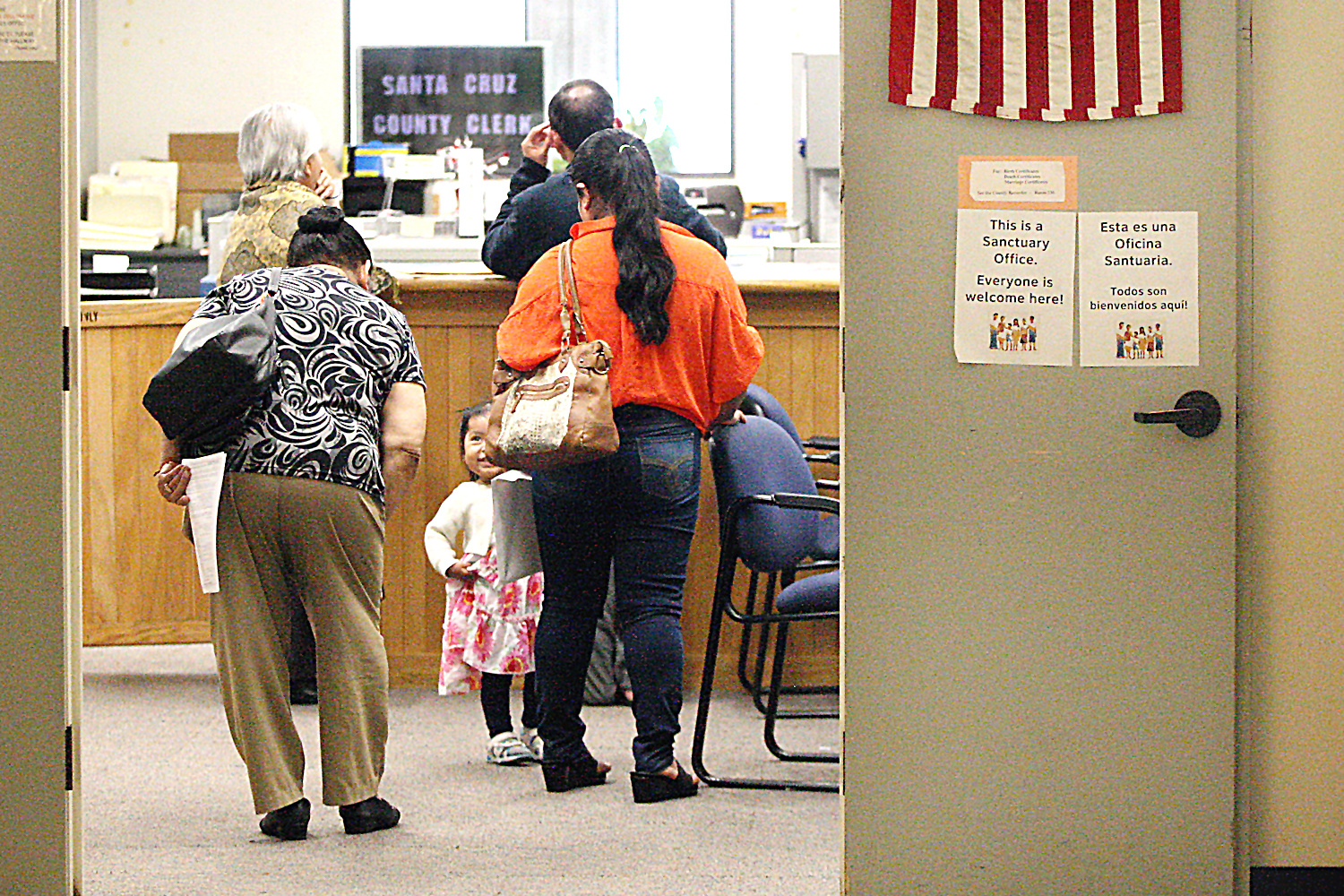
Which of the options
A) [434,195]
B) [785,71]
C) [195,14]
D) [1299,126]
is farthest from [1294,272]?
[195,14]

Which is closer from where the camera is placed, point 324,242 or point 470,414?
point 324,242

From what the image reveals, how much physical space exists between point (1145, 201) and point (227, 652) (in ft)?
6.12

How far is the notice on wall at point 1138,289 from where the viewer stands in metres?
2.36

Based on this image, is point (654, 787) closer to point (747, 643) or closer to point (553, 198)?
point (747, 643)

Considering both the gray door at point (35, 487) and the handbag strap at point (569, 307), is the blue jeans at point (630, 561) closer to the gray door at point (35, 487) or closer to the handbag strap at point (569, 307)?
the handbag strap at point (569, 307)

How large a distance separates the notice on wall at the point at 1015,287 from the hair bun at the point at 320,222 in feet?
4.49

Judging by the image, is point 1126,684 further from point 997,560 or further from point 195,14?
point 195,14

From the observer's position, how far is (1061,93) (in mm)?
2342

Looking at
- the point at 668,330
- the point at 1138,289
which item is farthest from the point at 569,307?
the point at 1138,289

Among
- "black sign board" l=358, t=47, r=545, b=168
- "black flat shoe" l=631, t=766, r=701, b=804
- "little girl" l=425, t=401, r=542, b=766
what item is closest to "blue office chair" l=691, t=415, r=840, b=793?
"black flat shoe" l=631, t=766, r=701, b=804

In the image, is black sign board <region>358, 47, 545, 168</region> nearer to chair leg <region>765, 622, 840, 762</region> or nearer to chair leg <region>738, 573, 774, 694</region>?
chair leg <region>738, 573, 774, 694</region>

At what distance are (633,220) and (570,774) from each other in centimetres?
121

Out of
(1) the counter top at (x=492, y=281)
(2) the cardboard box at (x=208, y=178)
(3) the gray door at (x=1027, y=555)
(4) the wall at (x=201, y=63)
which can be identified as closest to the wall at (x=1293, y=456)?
(3) the gray door at (x=1027, y=555)

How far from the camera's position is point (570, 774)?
3336 mm
